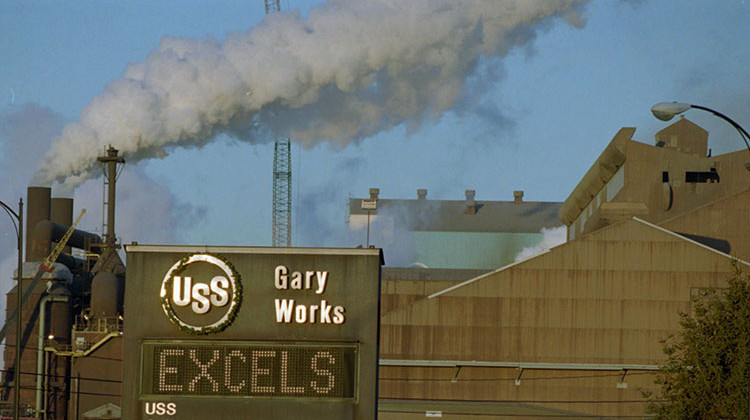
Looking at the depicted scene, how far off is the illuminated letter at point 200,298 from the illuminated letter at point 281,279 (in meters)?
1.66

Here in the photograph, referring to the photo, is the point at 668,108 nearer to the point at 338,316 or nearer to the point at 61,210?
the point at 338,316

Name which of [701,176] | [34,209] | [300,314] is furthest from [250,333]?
[34,209]

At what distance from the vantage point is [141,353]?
27.2 meters

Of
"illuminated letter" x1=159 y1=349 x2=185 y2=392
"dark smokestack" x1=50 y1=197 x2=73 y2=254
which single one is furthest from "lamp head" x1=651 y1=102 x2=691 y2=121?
"dark smokestack" x1=50 y1=197 x2=73 y2=254

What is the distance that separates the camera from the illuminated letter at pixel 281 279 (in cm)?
2754

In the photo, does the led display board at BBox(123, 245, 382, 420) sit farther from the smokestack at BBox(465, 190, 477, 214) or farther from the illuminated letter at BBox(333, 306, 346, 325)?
the smokestack at BBox(465, 190, 477, 214)

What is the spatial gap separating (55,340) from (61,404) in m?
5.43


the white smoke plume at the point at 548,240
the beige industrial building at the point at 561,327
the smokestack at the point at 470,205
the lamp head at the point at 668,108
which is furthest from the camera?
the smokestack at the point at 470,205

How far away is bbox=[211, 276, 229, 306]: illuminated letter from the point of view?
27547 millimetres

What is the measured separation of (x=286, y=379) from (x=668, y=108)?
10890 mm

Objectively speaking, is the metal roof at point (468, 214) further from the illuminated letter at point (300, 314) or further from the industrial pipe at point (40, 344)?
the illuminated letter at point (300, 314)

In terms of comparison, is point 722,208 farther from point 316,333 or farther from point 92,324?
point 316,333

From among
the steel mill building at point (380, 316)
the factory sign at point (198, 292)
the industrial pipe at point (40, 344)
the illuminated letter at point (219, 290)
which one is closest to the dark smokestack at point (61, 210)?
Answer: the steel mill building at point (380, 316)

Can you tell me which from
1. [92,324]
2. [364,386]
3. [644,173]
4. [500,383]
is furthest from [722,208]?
[364,386]
